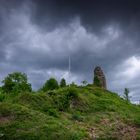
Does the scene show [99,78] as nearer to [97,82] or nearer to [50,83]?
[97,82]

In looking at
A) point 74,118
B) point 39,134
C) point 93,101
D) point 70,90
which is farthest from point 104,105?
point 39,134

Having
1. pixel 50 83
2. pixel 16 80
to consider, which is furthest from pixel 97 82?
pixel 16 80

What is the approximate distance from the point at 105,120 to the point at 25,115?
13.5ft

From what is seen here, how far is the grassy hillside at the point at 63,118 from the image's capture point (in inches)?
486

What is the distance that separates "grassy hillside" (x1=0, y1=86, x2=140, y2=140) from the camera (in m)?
12.3

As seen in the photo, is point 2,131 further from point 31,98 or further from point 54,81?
point 54,81

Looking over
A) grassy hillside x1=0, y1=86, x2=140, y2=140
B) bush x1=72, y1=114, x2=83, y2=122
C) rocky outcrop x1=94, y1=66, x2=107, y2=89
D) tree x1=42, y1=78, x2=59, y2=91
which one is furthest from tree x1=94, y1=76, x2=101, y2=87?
bush x1=72, y1=114, x2=83, y2=122

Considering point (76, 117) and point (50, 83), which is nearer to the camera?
point (76, 117)

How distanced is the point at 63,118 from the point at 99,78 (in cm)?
1120

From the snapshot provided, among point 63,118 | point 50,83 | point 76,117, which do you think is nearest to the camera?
point 63,118

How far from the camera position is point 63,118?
14.6m

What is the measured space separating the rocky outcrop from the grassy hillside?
5.88 m

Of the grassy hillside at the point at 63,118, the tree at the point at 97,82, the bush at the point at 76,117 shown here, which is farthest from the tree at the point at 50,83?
the bush at the point at 76,117

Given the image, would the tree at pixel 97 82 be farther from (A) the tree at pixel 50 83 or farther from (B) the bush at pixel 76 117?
(B) the bush at pixel 76 117
